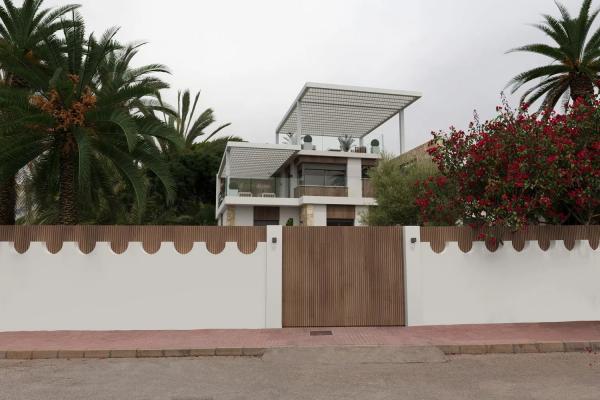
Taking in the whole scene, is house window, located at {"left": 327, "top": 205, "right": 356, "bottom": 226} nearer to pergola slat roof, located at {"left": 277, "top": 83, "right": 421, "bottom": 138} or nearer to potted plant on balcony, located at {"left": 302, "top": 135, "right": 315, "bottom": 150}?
potted plant on balcony, located at {"left": 302, "top": 135, "right": 315, "bottom": 150}

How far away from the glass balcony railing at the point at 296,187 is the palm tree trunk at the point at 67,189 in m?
14.2

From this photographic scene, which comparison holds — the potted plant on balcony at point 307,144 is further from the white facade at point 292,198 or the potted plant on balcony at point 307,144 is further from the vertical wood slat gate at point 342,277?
the vertical wood slat gate at point 342,277

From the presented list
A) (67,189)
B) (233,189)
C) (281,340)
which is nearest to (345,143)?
(233,189)

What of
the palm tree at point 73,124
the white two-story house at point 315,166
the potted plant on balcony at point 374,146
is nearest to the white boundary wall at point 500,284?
the palm tree at point 73,124

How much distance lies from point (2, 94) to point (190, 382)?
7.66 metres

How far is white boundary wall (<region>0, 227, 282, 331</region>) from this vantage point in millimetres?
9539

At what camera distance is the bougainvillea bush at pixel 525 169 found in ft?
32.0

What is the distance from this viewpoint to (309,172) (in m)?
27.3

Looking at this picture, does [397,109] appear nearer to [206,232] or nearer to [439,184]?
[439,184]

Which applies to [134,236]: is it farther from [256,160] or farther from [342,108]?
[256,160]

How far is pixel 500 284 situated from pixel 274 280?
204 inches

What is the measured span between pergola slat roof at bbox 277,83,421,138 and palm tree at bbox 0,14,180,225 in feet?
41.2

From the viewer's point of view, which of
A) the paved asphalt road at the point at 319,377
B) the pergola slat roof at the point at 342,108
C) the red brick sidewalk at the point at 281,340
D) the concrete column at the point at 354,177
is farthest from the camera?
the concrete column at the point at 354,177

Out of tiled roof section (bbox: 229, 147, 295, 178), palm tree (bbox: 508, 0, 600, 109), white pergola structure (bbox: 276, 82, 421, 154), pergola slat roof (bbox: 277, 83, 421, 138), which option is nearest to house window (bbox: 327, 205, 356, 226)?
tiled roof section (bbox: 229, 147, 295, 178)
